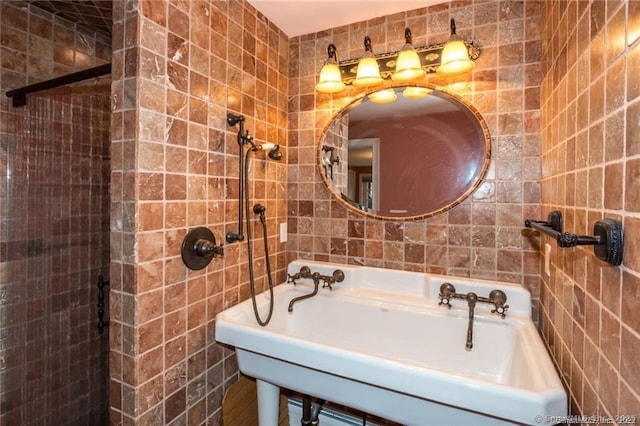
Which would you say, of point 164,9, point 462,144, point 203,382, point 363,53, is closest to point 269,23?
point 363,53

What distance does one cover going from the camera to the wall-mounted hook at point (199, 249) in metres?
1.23

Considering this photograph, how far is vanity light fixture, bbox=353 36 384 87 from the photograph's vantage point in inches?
59.7

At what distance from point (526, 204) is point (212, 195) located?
143 cm

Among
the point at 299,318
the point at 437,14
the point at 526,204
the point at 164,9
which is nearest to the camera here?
the point at 164,9

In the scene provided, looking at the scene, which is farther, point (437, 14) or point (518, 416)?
point (437, 14)

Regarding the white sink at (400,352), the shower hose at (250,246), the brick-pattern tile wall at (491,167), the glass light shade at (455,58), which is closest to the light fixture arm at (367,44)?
the brick-pattern tile wall at (491,167)

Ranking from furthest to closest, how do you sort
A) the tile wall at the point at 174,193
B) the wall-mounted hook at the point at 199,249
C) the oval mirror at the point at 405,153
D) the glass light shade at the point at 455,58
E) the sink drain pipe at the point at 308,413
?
the sink drain pipe at the point at 308,413 → the oval mirror at the point at 405,153 → the glass light shade at the point at 455,58 → the wall-mounted hook at the point at 199,249 → the tile wall at the point at 174,193

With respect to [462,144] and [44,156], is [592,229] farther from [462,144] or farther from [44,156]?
[44,156]

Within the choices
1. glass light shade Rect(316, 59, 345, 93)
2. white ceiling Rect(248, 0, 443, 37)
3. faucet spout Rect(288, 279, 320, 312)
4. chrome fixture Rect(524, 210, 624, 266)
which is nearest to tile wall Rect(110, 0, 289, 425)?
white ceiling Rect(248, 0, 443, 37)

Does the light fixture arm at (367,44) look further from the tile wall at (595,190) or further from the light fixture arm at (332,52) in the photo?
the tile wall at (595,190)

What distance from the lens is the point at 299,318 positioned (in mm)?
1629

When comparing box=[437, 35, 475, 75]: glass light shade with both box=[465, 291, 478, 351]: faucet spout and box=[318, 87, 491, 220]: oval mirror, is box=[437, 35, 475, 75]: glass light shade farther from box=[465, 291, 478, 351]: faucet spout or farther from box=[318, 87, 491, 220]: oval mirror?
box=[465, 291, 478, 351]: faucet spout

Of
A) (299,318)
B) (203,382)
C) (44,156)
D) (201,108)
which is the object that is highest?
(201,108)

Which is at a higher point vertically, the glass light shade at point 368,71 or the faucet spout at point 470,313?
the glass light shade at point 368,71
